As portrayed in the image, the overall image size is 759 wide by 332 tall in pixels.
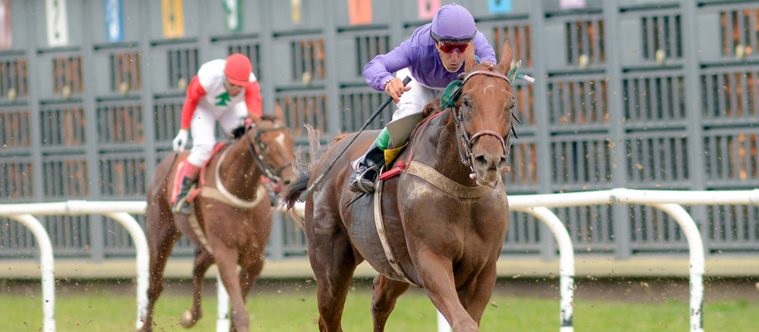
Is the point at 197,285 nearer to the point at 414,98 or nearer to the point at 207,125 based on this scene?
the point at 207,125

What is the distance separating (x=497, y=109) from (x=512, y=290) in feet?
18.1

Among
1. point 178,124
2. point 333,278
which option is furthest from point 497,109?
point 178,124

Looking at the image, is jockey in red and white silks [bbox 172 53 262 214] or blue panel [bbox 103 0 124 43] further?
blue panel [bbox 103 0 124 43]

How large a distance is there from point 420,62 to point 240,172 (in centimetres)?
311

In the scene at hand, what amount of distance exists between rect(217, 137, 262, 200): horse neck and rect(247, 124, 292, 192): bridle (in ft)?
0.14

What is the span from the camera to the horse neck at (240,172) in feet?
28.5

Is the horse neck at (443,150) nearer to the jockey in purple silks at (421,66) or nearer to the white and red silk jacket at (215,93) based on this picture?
the jockey in purple silks at (421,66)

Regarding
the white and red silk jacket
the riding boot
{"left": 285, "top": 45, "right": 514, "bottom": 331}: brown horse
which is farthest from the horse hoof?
{"left": 285, "top": 45, "right": 514, "bottom": 331}: brown horse

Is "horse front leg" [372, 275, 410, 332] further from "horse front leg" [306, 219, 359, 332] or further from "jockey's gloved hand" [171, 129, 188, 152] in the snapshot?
"jockey's gloved hand" [171, 129, 188, 152]

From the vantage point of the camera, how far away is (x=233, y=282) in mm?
8109

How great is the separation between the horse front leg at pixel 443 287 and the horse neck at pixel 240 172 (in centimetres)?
335

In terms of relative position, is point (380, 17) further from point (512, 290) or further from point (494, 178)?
point (494, 178)

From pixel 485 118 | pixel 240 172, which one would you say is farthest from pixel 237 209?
pixel 485 118

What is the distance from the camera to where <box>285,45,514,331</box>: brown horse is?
504cm
